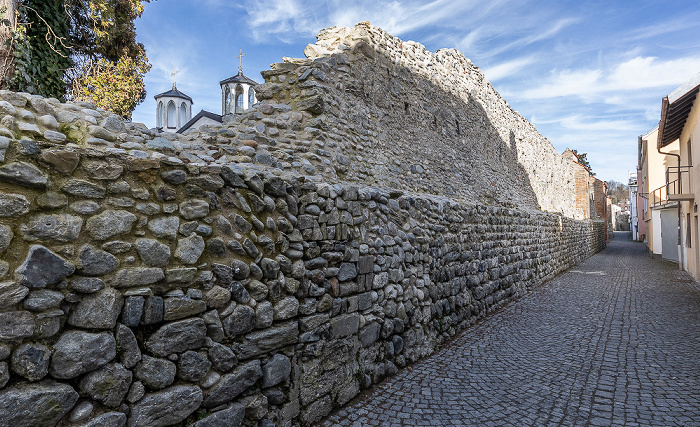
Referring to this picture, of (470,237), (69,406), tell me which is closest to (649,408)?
(470,237)

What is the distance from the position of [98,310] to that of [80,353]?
0.21m

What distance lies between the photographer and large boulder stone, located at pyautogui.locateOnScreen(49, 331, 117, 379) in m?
1.93

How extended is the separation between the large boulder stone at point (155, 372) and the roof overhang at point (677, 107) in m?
12.1

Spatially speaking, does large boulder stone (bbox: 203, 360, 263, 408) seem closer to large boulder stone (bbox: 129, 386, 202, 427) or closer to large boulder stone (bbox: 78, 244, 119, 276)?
large boulder stone (bbox: 129, 386, 202, 427)

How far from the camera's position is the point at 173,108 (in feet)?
100

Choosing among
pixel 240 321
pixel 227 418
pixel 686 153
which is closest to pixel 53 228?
pixel 240 321

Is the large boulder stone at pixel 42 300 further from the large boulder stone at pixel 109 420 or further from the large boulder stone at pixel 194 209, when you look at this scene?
the large boulder stone at pixel 194 209

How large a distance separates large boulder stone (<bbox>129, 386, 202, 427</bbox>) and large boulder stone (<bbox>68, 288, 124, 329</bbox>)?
0.48 metres

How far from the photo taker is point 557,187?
19547mm

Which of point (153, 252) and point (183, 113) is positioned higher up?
point (183, 113)

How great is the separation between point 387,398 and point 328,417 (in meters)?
0.65

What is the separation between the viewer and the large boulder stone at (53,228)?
1.91 meters

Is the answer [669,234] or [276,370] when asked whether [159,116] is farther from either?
[276,370]

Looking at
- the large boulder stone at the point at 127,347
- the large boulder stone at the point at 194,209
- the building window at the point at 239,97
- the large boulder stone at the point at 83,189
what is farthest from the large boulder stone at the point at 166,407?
the building window at the point at 239,97
